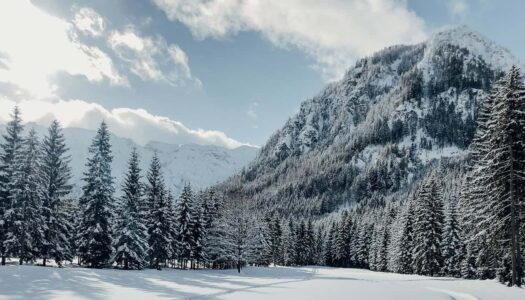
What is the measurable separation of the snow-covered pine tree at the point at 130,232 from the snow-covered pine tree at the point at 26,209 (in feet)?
24.8

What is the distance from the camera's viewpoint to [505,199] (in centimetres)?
3058

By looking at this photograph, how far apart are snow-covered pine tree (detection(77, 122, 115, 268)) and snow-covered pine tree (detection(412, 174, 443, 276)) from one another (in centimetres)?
4349

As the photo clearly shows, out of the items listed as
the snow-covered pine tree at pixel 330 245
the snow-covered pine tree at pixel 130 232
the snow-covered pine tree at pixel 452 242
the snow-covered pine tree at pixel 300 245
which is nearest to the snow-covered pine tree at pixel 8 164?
the snow-covered pine tree at pixel 130 232

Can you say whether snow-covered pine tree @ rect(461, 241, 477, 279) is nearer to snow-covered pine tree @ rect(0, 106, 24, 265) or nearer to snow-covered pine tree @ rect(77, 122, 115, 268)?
snow-covered pine tree @ rect(77, 122, 115, 268)

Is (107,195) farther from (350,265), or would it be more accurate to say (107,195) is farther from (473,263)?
(350,265)

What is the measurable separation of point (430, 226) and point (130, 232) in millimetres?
41914

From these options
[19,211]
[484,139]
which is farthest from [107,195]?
[484,139]

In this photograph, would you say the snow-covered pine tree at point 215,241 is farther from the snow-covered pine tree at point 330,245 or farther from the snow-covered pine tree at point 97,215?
the snow-covered pine tree at point 330,245

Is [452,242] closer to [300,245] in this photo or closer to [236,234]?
[236,234]

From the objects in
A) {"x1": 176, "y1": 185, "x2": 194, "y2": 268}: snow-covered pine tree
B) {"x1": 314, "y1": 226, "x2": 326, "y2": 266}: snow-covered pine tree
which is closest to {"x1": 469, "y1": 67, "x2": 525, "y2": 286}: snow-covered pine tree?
{"x1": 176, "y1": 185, "x2": 194, "y2": 268}: snow-covered pine tree

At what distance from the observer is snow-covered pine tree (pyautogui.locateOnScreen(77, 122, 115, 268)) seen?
1797 inches

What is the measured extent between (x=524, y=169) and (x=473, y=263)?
31.6 meters

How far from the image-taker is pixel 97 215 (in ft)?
151

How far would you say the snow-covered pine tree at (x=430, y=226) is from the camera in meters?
63.0
